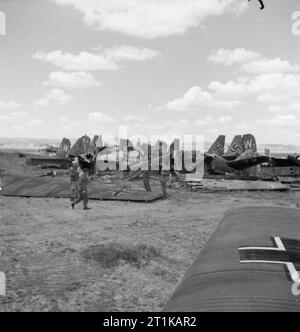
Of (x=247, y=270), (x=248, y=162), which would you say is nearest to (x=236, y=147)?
(x=248, y=162)

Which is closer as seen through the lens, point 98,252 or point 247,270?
point 247,270

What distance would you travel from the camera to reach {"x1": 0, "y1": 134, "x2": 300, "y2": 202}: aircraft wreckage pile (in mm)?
21078

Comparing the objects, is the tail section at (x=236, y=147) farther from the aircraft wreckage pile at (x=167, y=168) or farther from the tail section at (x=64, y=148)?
the tail section at (x=64, y=148)

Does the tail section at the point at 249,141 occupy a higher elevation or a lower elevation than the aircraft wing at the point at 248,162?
higher

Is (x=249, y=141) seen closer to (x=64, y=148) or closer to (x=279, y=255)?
(x=64, y=148)

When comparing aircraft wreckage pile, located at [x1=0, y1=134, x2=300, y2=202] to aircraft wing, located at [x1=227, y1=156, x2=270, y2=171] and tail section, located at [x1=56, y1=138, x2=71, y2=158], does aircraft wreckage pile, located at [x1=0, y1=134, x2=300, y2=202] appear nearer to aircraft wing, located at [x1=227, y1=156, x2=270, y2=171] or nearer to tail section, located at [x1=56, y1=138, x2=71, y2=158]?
aircraft wing, located at [x1=227, y1=156, x2=270, y2=171]

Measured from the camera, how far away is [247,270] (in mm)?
3766

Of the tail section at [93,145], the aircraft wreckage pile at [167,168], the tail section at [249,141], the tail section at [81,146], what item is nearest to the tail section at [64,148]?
the tail section at [81,146]

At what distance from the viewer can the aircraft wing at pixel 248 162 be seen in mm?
27978

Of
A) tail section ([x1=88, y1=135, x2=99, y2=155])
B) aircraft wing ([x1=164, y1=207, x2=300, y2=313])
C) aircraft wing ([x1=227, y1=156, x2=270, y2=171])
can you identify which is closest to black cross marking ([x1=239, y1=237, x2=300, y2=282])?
aircraft wing ([x1=164, y1=207, x2=300, y2=313])

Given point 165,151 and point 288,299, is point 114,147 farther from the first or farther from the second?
point 288,299

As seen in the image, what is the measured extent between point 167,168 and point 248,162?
7.84m
